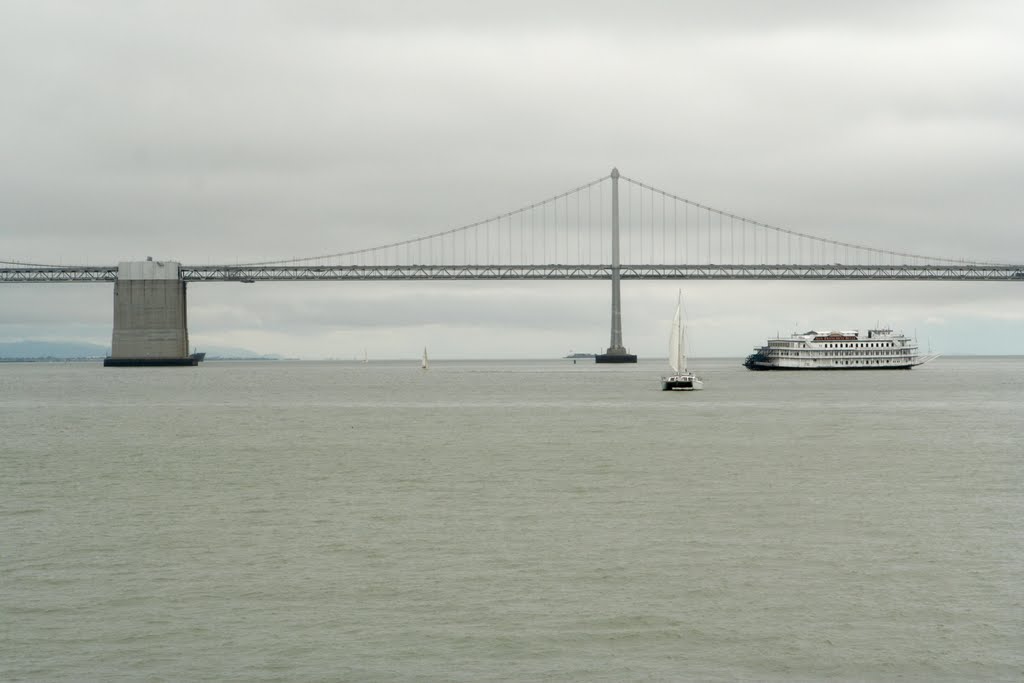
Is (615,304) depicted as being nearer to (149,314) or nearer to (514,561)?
(149,314)

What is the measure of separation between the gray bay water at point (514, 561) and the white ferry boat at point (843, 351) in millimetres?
84657

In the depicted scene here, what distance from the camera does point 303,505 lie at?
21781 millimetres

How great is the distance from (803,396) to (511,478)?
44548mm

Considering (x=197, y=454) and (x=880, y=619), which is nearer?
(x=880, y=619)

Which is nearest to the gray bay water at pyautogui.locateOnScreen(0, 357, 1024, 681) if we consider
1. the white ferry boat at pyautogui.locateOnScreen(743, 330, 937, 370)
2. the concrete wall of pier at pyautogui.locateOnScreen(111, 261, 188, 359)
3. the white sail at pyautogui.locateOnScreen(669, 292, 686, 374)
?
the white sail at pyautogui.locateOnScreen(669, 292, 686, 374)

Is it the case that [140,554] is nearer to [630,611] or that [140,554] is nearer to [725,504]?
[630,611]

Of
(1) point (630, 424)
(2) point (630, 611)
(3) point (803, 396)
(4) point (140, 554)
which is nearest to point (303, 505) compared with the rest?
(4) point (140, 554)

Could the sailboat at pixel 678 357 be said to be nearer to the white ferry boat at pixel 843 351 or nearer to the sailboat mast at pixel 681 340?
the sailboat mast at pixel 681 340

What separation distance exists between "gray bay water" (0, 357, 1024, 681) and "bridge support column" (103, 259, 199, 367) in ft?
315

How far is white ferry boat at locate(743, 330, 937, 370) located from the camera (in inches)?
4663

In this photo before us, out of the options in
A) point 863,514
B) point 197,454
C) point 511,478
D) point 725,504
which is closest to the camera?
point 863,514

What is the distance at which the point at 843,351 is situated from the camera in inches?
4663

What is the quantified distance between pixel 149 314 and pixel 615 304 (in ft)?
168

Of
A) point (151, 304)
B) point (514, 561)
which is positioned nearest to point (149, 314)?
point (151, 304)
